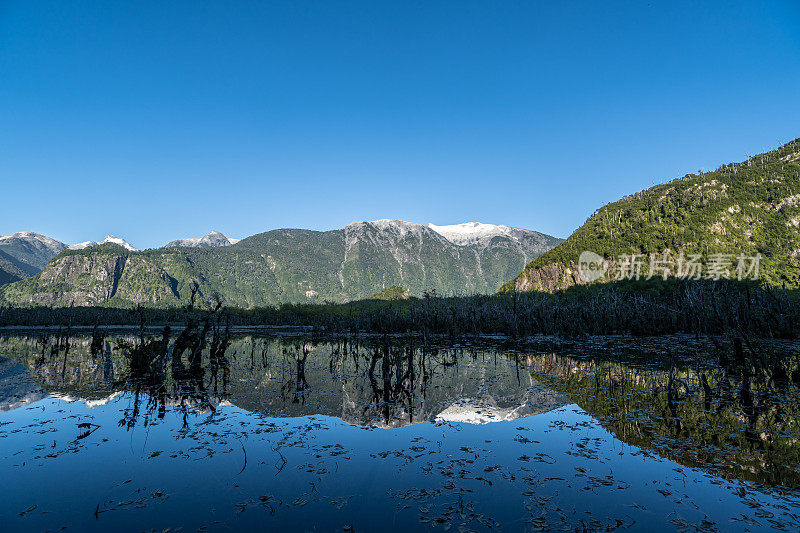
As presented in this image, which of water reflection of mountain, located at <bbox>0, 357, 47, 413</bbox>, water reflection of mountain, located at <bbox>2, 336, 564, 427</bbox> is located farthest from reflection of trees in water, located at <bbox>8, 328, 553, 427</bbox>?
water reflection of mountain, located at <bbox>0, 357, 47, 413</bbox>

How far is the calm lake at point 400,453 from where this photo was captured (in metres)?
9.02

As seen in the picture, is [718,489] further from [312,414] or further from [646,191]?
[646,191]

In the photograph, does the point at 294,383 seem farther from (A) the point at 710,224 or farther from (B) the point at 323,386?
(A) the point at 710,224

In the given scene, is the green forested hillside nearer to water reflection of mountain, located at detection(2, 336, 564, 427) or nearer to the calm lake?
water reflection of mountain, located at detection(2, 336, 564, 427)

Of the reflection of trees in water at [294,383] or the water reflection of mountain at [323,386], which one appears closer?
the water reflection of mountain at [323,386]

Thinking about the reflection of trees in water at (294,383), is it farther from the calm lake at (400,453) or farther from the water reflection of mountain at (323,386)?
the calm lake at (400,453)

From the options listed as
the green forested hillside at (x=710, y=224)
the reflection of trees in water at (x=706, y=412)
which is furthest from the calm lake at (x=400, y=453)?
the green forested hillside at (x=710, y=224)

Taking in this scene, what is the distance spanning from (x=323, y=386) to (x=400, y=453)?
11442 mm

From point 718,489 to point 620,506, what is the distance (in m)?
3.06

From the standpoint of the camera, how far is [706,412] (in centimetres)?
1650

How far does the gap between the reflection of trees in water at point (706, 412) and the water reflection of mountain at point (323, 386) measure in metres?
3.08

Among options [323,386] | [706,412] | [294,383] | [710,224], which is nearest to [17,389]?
[294,383]

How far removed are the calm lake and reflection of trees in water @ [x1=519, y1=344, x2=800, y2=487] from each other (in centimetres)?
10

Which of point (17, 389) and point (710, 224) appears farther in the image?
point (710, 224)
